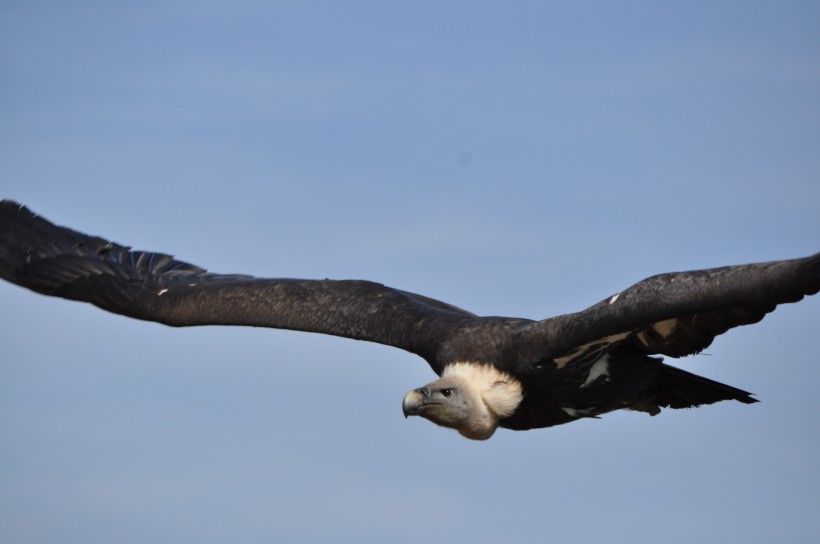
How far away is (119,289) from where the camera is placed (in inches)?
573

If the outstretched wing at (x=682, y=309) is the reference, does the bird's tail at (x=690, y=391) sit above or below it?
below

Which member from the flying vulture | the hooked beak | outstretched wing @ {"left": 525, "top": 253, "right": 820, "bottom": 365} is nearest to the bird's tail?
the flying vulture

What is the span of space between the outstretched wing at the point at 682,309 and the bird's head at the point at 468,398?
54cm

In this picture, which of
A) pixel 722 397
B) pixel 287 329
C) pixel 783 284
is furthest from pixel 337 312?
pixel 783 284

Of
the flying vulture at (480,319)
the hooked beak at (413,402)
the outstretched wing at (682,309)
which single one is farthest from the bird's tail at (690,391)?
the hooked beak at (413,402)

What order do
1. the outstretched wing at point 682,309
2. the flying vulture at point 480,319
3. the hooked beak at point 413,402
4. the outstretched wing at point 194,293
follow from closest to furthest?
the outstretched wing at point 682,309
the flying vulture at point 480,319
the hooked beak at point 413,402
the outstretched wing at point 194,293

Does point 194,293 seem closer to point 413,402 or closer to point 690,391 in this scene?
point 413,402

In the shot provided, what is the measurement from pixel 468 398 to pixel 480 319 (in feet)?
2.84

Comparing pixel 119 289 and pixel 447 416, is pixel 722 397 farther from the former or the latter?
pixel 119 289

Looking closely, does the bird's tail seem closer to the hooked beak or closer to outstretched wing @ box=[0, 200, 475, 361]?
outstretched wing @ box=[0, 200, 475, 361]

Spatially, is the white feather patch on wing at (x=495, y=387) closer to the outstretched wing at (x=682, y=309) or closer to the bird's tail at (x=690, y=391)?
the outstretched wing at (x=682, y=309)

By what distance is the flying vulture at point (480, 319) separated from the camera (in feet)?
35.3

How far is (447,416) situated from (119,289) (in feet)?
13.7

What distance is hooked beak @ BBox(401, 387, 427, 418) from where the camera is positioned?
468 inches
